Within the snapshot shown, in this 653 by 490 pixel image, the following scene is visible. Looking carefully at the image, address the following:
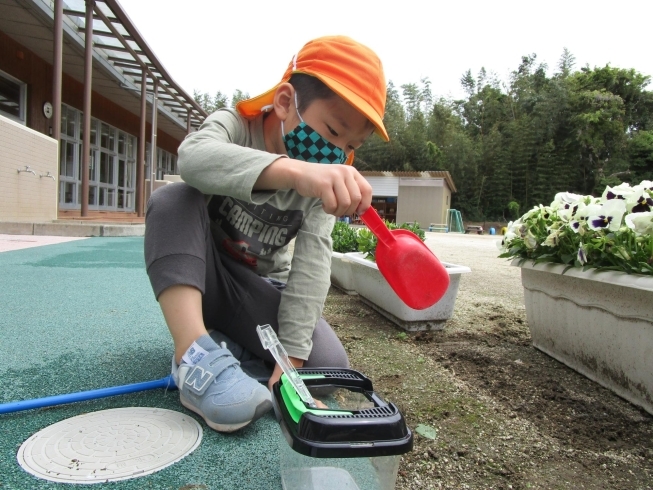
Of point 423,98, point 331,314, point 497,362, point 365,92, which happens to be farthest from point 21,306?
point 423,98

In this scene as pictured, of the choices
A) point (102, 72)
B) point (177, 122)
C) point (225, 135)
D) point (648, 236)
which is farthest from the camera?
point (177, 122)

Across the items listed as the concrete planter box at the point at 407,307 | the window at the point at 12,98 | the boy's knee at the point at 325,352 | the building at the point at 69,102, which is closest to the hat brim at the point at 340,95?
the boy's knee at the point at 325,352

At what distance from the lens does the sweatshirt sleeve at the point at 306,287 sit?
45.1 inches

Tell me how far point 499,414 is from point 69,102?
387 inches

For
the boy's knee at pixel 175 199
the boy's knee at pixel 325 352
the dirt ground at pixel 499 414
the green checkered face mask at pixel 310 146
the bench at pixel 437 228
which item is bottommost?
the bench at pixel 437 228

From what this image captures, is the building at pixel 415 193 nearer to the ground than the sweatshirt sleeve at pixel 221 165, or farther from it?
farther from it

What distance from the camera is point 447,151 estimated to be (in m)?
32.1

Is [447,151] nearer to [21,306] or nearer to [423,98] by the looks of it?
[423,98]

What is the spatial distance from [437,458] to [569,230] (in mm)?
976

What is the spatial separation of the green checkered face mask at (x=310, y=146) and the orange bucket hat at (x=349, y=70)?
12cm

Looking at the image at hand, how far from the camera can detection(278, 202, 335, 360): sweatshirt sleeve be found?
1145mm

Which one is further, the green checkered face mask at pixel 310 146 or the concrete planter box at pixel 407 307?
the concrete planter box at pixel 407 307

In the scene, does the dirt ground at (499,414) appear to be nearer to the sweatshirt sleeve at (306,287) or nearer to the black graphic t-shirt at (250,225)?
the sweatshirt sleeve at (306,287)

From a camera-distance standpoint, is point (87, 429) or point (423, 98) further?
point (423, 98)
